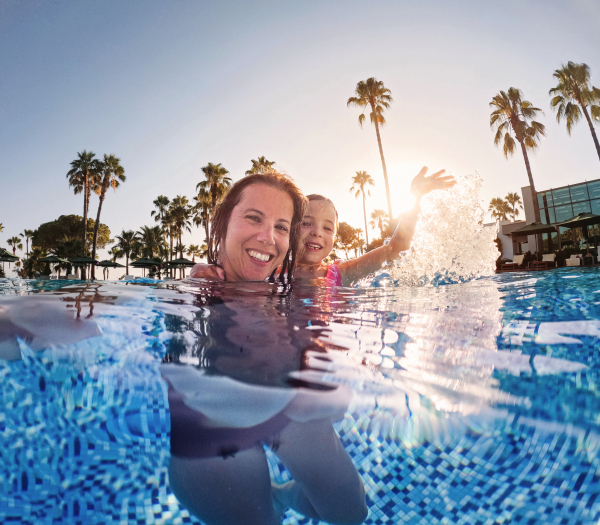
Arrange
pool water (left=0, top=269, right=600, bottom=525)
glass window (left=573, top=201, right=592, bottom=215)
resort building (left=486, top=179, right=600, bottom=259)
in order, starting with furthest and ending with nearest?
glass window (left=573, top=201, right=592, bottom=215)
resort building (left=486, top=179, right=600, bottom=259)
pool water (left=0, top=269, right=600, bottom=525)

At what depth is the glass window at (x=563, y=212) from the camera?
2731 cm

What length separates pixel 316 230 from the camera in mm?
3812

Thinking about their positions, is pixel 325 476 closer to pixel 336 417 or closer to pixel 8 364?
pixel 336 417

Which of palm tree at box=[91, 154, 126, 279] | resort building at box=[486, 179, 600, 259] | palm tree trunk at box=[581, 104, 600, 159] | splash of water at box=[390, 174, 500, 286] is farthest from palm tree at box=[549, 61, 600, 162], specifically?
palm tree at box=[91, 154, 126, 279]

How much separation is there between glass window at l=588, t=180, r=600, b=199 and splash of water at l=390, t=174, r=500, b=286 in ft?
99.2

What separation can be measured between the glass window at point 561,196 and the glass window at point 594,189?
1358 millimetres

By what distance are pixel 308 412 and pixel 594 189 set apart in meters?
34.4

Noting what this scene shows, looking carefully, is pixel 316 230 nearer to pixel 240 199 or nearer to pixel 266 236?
→ pixel 240 199

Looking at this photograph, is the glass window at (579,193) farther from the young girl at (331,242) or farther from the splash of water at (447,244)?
the young girl at (331,242)

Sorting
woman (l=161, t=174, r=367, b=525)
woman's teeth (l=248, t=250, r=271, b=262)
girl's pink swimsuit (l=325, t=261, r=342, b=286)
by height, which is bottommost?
woman (l=161, t=174, r=367, b=525)

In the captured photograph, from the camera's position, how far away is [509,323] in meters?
1.61

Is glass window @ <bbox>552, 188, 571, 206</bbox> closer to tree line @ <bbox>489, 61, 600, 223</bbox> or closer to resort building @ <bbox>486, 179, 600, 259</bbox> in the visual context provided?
resort building @ <bbox>486, 179, 600, 259</bbox>

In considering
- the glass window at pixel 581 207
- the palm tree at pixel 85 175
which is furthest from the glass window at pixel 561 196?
the palm tree at pixel 85 175

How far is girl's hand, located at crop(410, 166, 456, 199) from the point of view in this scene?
3.32m
